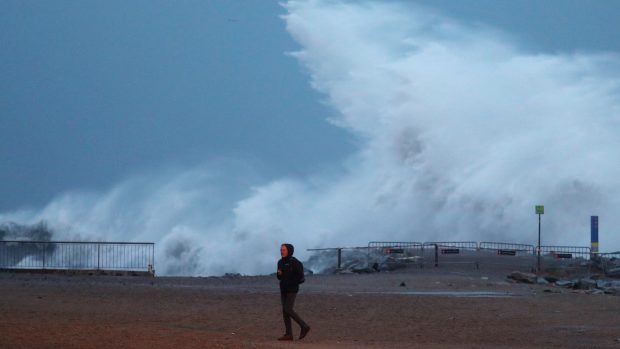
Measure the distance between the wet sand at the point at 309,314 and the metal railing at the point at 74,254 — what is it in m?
3.88

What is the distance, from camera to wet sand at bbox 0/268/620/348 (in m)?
16.6

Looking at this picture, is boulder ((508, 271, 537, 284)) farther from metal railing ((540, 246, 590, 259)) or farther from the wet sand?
metal railing ((540, 246, 590, 259))

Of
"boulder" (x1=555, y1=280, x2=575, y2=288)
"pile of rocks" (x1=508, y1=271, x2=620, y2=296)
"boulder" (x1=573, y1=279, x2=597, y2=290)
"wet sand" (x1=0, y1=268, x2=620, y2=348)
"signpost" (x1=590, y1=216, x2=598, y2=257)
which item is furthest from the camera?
"signpost" (x1=590, y1=216, x2=598, y2=257)

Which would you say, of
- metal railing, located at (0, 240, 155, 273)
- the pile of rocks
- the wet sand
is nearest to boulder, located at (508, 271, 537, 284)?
the pile of rocks

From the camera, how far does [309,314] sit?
2241 centimetres

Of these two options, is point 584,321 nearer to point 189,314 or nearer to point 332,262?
point 189,314

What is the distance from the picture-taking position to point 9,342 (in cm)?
1469

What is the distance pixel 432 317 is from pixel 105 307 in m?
7.71

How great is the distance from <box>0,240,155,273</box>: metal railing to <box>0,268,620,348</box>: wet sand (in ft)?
12.7

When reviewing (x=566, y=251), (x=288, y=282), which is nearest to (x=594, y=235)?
(x=566, y=251)

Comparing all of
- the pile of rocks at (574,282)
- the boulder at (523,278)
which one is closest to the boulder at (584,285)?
the pile of rocks at (574,282)

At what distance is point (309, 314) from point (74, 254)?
1734 cm

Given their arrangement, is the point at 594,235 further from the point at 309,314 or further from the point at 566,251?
the point at 309,314

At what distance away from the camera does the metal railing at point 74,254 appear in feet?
120
